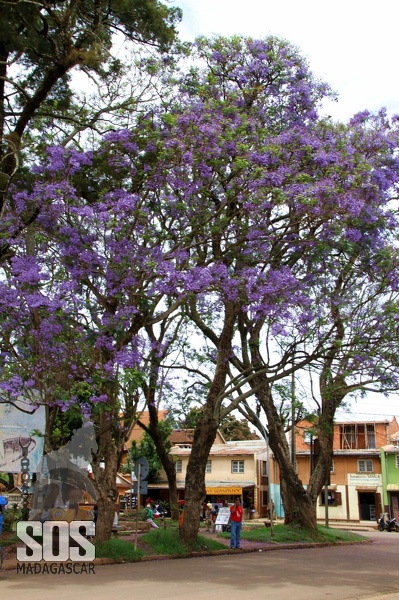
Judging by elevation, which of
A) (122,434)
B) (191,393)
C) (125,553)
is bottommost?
(125,553)

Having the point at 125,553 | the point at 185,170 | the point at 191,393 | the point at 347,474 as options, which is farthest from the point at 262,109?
the point at 347,474

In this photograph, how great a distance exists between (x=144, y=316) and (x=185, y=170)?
3.36 metres

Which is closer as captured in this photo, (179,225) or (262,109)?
(179,225)

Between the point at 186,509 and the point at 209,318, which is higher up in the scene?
the point at 209,318

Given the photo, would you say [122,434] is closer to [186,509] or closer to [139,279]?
[186,509]

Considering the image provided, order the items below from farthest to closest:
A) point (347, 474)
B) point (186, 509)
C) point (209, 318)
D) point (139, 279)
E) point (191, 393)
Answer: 1. point (347, 474)
2. point (191, 393)
3. point (209, 318)
4. point (186, 509)
5. point (139, 279)

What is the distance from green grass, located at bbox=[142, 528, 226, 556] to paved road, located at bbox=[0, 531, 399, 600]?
23.0 inches

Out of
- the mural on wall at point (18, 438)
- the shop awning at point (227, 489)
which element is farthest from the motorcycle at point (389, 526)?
the mural on wall at point (18, 438)

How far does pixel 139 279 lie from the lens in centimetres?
1294

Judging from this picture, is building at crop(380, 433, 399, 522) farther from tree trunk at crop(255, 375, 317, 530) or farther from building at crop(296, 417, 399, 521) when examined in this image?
Result: tree trunk at crop(255, 375, 317, 530)

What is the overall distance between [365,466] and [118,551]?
34.5 meters

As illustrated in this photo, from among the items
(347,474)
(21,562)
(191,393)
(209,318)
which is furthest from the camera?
(347,474)

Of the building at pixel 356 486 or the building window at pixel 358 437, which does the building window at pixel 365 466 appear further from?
the building window at pixel 358 437

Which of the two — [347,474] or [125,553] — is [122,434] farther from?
[347,474]
